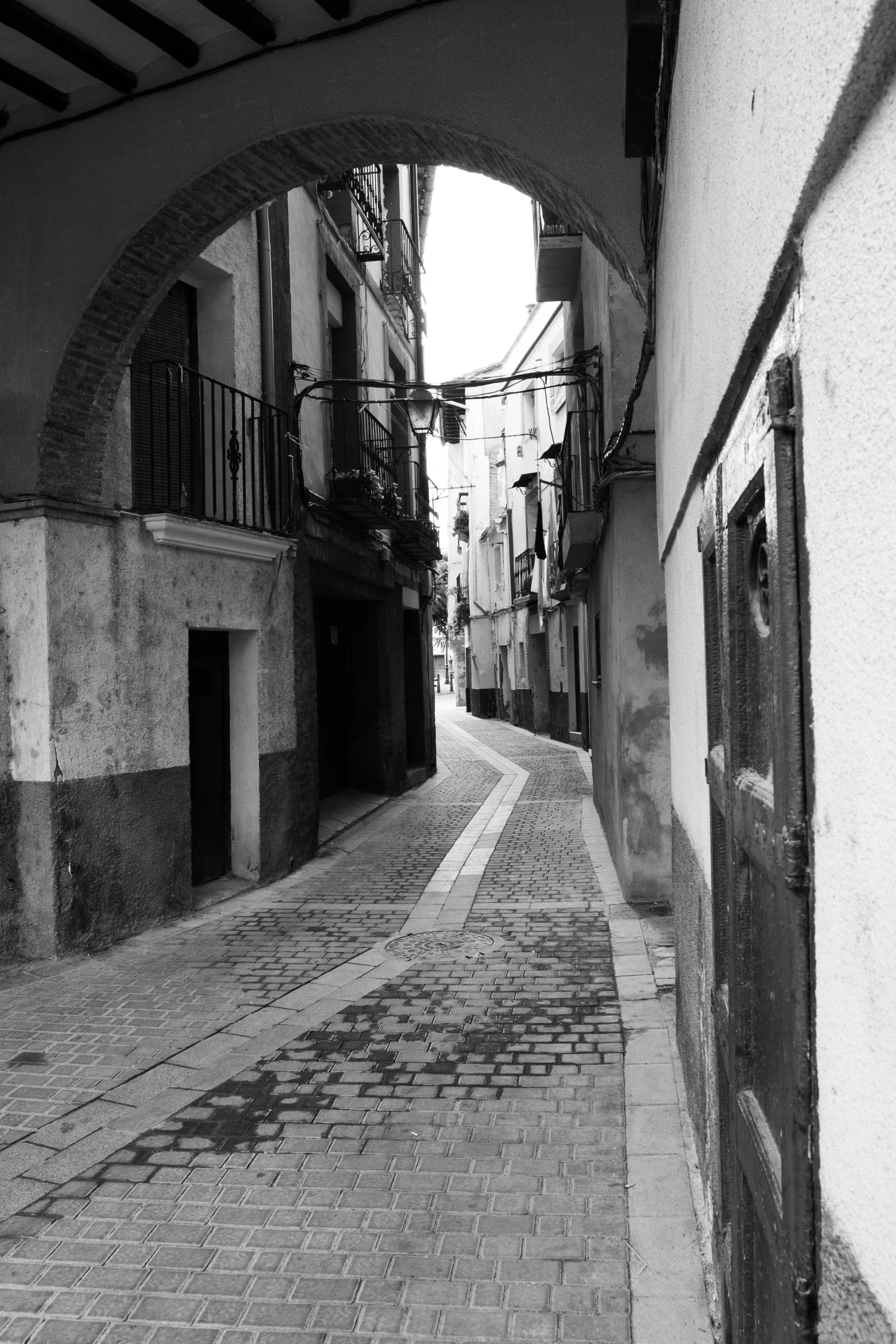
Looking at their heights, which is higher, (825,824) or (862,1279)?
(825,824)

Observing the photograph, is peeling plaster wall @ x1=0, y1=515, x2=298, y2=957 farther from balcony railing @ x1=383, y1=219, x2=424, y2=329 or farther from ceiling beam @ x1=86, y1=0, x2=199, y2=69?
balcony railing @ x1=383, y1=219, x2=424, y2=329

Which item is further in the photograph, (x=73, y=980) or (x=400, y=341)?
(x=400, y=341)

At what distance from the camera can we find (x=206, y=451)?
915 centimetres

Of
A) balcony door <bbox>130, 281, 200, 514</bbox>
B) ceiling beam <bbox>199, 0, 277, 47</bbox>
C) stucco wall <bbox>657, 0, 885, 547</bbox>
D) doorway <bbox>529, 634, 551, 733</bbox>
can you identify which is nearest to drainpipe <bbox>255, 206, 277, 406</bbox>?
balcony door <bbox>130, 281, 200, 514</bbox>

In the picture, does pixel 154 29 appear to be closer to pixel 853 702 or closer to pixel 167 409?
pixel 167 409

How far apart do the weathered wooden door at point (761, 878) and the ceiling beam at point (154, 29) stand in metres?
5.40

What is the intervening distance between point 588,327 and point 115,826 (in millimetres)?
7248

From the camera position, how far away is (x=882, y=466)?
1.05 m

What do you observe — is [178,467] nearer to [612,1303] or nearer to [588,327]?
[588,327]

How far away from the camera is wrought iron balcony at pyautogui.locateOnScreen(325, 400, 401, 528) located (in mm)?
11906

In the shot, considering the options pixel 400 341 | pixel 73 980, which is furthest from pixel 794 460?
pixel 400 341

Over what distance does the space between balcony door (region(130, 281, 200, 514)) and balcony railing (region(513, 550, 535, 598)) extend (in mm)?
18863

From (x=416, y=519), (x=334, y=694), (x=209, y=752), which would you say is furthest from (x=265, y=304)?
(x=334, y=694)

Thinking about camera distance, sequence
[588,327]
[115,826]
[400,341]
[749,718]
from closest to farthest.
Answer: [749,718], [115,826], [588,327], [400,341]
